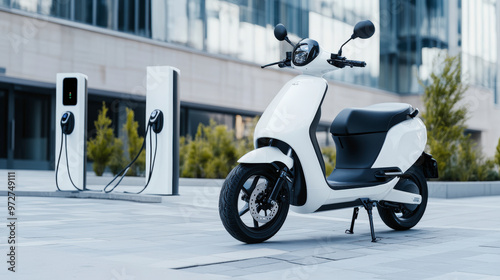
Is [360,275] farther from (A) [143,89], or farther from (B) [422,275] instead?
(A) [143,89]

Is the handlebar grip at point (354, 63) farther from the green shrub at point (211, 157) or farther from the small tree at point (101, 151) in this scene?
the small tree at point (101, 151)

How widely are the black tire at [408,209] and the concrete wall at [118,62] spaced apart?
16888 millimetres

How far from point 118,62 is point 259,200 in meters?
19.0

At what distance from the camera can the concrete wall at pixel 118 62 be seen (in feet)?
65.7

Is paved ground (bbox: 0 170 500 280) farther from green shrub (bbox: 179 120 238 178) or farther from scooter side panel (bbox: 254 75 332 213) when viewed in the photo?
green shrub (bbox: 179 120 238 178)

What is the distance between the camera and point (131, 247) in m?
4.51

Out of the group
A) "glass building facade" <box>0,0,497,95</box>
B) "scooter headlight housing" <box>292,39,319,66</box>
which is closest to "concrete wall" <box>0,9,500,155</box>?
"glass building facade" <box>0,0,497,95</box>

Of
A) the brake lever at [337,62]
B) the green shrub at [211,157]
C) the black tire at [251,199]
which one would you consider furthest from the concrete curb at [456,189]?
the black tire at [251,199]

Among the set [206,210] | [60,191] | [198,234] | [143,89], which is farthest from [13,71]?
[198,234]

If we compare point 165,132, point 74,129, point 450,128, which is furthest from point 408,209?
point 450,128

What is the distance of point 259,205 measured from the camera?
4.71 meters

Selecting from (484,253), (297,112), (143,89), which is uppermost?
(143,89)

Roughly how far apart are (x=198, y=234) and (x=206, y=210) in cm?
250

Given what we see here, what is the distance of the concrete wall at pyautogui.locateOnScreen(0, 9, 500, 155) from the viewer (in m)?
20.0
